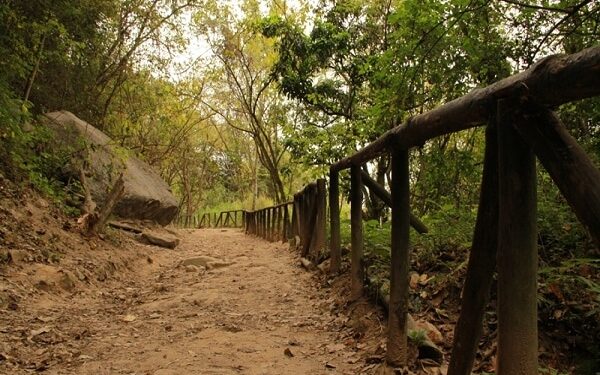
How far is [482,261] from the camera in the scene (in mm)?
1810

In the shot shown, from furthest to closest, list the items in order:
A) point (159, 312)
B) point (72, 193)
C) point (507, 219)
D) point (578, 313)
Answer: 1. point (72, 193)
2. point (159, 312)
3. point (578, 313)
4. point (507, 219)

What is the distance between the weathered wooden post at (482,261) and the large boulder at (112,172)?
7.24m

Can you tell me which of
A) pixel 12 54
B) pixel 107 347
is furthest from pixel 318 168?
pixel 107 347

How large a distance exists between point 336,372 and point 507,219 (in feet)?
6.15

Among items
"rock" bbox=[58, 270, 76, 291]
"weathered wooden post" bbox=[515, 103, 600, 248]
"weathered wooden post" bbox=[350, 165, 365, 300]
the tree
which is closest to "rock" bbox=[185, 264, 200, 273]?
"rock" bbox=[58, 270, 76, 291]

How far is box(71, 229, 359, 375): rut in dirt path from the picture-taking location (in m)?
3.16

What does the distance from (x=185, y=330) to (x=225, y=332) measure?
0.37 meters

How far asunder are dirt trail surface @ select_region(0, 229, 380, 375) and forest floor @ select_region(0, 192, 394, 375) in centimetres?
1

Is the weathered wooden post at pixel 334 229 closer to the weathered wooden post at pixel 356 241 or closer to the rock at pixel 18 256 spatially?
the weathered wooden post at pixel 356 241

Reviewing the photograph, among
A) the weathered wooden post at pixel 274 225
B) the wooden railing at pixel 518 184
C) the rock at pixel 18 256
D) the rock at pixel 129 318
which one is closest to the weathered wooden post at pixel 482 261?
the wooden railing at pixel 518 184

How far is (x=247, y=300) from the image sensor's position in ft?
16.2

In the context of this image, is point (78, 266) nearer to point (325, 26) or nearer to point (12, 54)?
point (12, 54)

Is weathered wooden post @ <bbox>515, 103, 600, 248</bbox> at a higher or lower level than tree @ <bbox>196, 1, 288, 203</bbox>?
lower

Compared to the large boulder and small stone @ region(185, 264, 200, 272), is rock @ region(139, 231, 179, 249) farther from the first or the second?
small stone @ region(185, 264, 200, 272)
